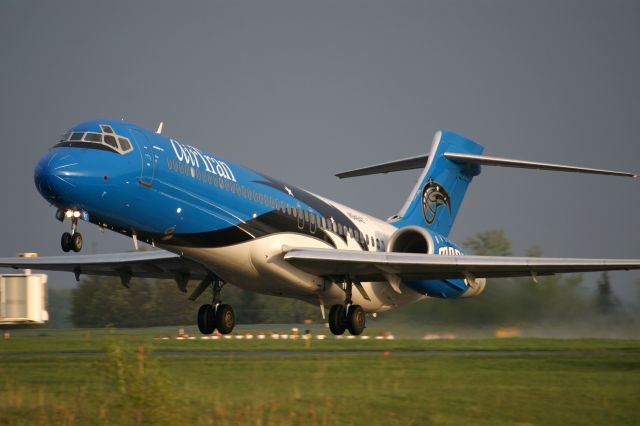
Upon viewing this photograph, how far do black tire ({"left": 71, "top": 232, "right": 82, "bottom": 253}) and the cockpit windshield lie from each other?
194cm

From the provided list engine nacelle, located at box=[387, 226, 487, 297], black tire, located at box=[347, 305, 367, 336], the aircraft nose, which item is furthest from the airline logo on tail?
the aircraft nose

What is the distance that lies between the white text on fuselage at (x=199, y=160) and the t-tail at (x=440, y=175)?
31.2 feet

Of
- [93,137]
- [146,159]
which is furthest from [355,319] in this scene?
[93,137]

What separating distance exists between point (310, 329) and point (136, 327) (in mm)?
11217

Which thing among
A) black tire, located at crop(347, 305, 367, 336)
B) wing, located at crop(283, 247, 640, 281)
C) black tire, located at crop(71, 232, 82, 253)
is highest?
black tire, located at crop(71, 232, 82, 253)

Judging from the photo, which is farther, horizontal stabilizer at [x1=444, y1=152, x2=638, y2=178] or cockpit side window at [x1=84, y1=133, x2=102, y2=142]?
horizontal stabilizer at [x1=444, y1=152, x2=638, y2=178]

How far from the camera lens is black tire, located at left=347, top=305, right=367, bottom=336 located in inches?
1056

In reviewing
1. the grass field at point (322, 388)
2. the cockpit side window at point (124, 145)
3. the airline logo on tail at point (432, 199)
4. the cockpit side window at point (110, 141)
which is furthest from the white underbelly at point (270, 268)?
the airline logo on tail at point (432, 199)

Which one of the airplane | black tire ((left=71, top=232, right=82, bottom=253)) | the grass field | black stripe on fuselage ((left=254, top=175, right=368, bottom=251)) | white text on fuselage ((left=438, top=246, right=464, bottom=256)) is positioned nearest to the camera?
the grass field

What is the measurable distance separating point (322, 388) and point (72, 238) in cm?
602

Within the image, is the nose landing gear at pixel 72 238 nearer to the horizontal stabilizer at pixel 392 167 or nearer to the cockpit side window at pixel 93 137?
the cockpit side window at pixel 93 137

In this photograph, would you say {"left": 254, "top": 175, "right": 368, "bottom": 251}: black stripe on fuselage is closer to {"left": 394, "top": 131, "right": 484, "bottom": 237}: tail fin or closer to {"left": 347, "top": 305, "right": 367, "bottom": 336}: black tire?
{"left": 347, "top": 305, "right": 367, "bottom": 336}: black tire

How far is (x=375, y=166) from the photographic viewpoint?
3438 cm

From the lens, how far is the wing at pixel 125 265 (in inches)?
1062
